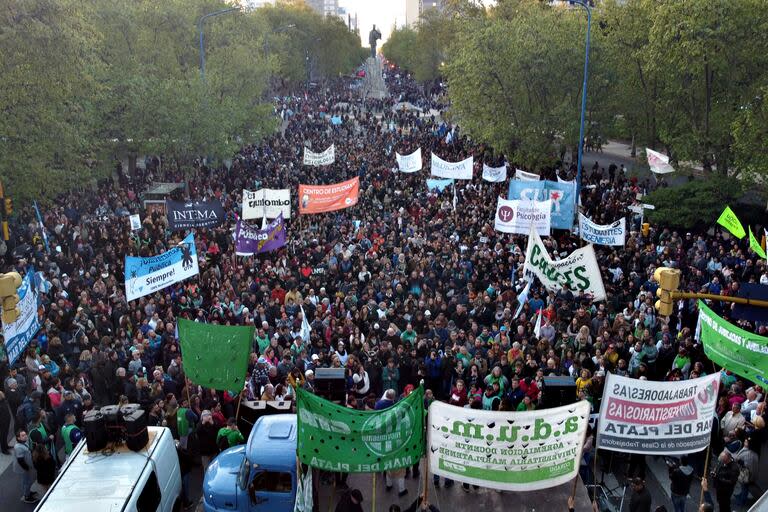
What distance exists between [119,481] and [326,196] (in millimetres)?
15085

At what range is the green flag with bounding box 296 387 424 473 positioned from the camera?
936 cm

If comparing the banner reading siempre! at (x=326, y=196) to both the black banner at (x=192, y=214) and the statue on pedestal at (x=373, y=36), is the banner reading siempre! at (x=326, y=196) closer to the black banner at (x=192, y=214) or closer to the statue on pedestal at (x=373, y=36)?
the black banner at (x=192, y=214)

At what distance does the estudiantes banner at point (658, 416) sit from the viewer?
9961 millimetres

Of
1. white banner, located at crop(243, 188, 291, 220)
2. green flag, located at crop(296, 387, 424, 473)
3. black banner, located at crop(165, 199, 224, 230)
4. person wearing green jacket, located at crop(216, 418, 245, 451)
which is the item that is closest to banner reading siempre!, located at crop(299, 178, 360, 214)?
white banner, located at crop(243, 188, 291, 220)

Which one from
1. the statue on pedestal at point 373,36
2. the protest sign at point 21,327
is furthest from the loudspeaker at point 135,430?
the statue on pedestal at point 373,36

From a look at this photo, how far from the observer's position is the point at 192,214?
843 inches

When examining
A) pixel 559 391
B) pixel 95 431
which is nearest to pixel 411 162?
pixel 559 391

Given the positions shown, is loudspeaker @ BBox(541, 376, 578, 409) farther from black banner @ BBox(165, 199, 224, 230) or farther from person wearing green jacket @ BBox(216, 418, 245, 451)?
black banner @ BBox(165, 199, 224, 230)

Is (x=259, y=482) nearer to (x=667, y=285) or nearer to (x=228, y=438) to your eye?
(x=228, y=438)

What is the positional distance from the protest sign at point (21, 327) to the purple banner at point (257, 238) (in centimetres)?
656

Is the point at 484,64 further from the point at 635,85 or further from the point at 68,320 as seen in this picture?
the point at 68,320

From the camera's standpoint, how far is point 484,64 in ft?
118

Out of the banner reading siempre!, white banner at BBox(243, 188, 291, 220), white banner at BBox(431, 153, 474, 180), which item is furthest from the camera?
white banner at BBox(431, 153, 474, 180)

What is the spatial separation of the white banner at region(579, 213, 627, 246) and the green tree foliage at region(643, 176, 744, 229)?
22.3 ft
